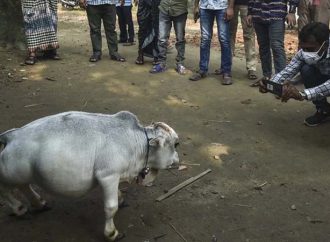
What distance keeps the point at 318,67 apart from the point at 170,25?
10.2 feet

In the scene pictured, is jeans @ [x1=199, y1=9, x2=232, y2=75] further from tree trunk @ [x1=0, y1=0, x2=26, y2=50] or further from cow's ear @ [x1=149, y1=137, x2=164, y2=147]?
cow's ear @ [x1=149, y1=137, x2=164, y2=147]

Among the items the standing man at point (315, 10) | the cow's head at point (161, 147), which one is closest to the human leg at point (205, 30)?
the standing man at point (315, 10)

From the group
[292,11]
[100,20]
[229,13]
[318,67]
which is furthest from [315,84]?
[100,20]

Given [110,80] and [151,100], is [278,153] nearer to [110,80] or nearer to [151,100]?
[151,100]

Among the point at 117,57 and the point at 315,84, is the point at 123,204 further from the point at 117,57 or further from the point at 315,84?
the point at 117,57

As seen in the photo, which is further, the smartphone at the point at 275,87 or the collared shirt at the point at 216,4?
the collared shirt at the point at 216,4

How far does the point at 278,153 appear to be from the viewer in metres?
4.87

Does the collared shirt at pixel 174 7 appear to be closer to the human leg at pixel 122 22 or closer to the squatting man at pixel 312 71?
the squatting man at pixel 312 71

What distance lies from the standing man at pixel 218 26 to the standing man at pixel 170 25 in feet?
0.98

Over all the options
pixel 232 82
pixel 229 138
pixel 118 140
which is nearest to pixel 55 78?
pixel 232 82

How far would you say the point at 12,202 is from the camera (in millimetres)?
3479

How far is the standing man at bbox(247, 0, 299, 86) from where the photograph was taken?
631 cm

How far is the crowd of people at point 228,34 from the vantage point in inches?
201

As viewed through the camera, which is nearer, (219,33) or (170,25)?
(219,33)
